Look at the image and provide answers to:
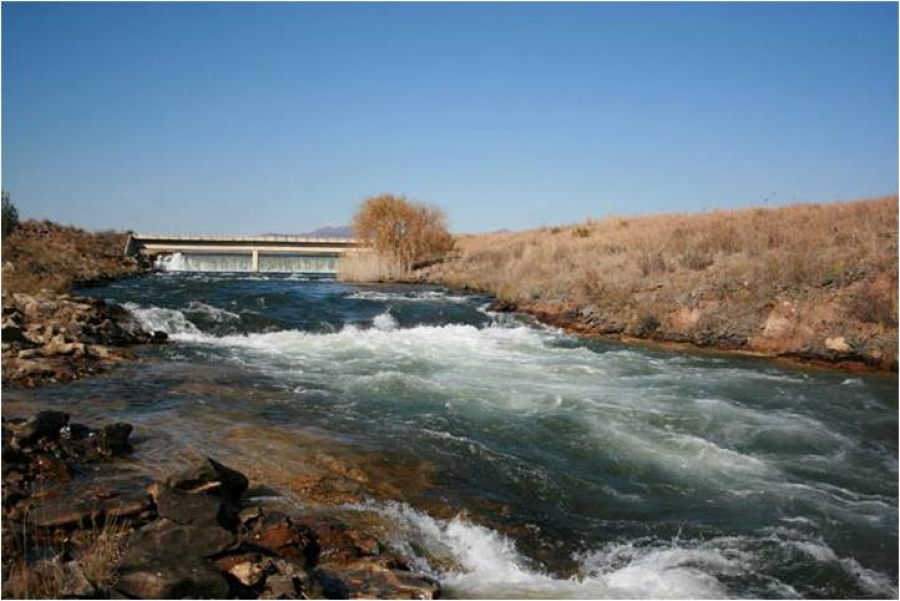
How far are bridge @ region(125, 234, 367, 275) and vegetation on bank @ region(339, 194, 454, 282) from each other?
24.6ft

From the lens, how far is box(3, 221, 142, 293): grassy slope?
19.1 meters

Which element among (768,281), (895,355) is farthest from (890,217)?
(895,355)

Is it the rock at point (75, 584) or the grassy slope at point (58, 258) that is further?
the grassy slope at point (58, 258)

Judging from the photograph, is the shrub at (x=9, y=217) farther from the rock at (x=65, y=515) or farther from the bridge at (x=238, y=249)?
the rock at (x=65, y=515)

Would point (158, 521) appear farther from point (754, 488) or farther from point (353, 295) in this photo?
point (353, 295)

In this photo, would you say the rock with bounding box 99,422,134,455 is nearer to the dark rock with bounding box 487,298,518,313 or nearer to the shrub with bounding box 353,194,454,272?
the dark rock with bounding box 487,298,518,313

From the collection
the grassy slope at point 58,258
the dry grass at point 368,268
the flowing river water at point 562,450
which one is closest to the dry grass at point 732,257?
the flowing river water at point 562,450

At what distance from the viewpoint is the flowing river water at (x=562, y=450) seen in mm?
5352

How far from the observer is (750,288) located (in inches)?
662

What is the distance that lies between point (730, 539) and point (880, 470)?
11.3 feet

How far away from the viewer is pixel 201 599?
385cm

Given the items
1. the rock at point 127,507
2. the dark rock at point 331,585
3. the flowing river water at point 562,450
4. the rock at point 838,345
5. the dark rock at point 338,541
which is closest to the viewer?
the dark rock at point 331,585

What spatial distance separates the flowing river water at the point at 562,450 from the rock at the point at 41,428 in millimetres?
866

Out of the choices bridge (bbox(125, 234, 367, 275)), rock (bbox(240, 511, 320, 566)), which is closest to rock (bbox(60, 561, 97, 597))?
rock (bbox(240, 511, 320, 566))
